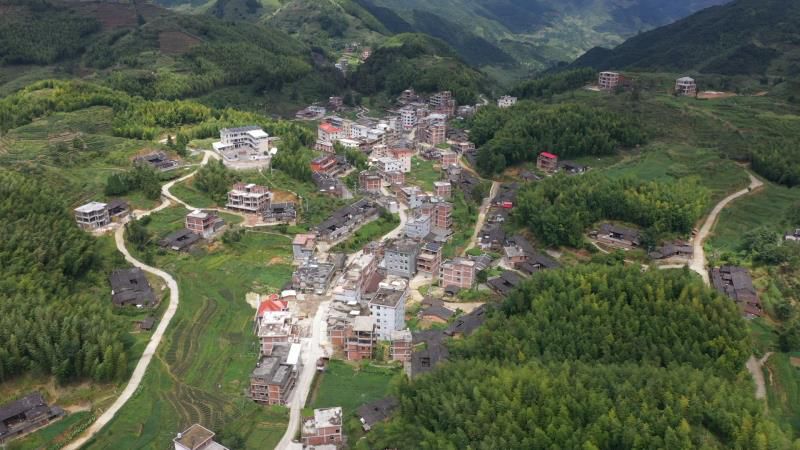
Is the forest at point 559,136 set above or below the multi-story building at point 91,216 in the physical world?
above

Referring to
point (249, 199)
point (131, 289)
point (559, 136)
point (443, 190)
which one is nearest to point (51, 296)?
point (131, 289)

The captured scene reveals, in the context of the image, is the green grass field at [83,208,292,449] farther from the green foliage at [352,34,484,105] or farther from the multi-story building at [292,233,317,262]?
the green foliage at [352,34,484,105]

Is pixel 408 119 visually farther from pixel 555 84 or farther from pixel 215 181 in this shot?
pixel 215 181

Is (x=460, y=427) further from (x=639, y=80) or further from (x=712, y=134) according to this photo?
(x=639, y=80)

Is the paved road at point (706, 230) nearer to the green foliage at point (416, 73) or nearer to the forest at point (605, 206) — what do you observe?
the forest at point (605, 206)

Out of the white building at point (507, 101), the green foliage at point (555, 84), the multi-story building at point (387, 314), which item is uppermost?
the green foliage at point (555, 84)

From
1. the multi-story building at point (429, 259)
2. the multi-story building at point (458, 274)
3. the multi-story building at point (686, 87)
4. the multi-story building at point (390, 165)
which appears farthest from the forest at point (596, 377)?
the multi-story building at point (686, 87)

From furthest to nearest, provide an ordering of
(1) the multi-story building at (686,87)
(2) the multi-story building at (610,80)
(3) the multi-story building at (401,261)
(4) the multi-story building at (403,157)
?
(2) the multi-story building at (610,80), (1) the multi-story building at (686,87), (4) the multi-story building at (403,157), (3) the multi-story building at (401,261)
